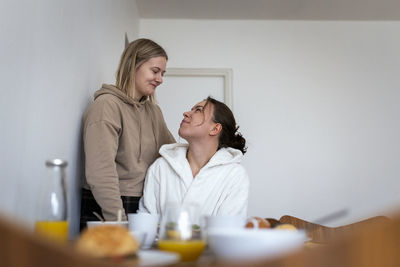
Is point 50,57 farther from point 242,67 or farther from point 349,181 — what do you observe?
point 349,181

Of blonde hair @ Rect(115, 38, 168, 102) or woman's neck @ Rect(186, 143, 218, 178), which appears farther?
blonde hair @ Rect(115, 38, 168, 102)

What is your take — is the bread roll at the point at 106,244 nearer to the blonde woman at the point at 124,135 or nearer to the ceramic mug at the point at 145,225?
the ceramic mug at the point at 145,225

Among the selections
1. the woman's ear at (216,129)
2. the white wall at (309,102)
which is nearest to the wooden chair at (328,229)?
the woman's ear at (216,129)

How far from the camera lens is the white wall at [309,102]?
153 inches

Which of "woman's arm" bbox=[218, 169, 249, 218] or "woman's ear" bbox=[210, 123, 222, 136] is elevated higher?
"woman's ear" bbox=[210, 123, 222, 136]

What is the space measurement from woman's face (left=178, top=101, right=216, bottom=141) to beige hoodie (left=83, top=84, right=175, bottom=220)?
19 cm

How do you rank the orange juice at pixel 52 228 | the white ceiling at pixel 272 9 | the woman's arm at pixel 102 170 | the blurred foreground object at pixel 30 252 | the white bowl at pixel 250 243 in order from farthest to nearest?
the white ceiling at pixel 272 9 < the woman's arm at pixel 102 170 < the orange juice at pixel 52 228 < the white bowl at pixel 250 243 < the blurred foreground object at pixel 30 252

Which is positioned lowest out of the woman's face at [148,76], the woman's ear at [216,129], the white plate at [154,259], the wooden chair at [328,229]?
the white plate at [154,259]

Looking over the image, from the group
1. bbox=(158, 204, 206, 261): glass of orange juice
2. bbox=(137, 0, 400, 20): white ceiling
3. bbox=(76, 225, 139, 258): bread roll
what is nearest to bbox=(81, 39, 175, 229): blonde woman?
bbox=(158, 204, 206, 261): glass of orange juice

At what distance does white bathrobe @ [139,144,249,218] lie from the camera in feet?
5.49

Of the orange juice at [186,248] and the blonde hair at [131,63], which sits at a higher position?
the blonde hair at [131,63]

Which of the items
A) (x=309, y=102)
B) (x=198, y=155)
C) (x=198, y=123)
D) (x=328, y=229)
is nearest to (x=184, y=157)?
(x=198, y=155)

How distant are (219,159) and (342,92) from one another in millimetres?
2625

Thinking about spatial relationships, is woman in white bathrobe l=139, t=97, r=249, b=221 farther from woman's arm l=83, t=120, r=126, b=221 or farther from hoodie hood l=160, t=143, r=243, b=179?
woman's arm l=83, t=120, r=126, b=221
